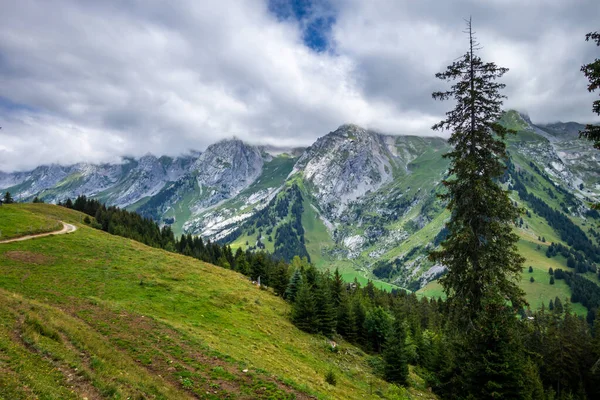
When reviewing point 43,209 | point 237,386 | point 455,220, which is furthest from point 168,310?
point 43,209

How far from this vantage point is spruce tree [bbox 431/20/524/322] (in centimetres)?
2147

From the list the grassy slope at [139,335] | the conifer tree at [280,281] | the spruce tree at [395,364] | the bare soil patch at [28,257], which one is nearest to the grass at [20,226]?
the grassy slope at [139,335]

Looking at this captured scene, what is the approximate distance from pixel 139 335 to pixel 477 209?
84.4ft

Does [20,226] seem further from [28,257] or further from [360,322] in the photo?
[360,322]

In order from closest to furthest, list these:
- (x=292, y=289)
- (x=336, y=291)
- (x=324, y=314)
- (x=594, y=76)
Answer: (x=594, y=76) → (x=324, y=314) → (x=292, y=289) → (x=336, y=291)

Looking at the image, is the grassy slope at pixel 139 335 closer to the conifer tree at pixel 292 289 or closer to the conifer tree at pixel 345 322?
the conifer tree at pixel 345 322

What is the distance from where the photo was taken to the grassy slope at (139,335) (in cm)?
1434

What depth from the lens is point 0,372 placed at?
1144 centimetres

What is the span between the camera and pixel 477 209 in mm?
22297

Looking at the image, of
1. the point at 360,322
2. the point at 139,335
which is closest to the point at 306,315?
the point at 360,322

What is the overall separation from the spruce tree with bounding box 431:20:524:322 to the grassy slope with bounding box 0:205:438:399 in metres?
12.6

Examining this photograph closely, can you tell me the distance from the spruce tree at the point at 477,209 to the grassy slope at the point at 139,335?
12.6 m

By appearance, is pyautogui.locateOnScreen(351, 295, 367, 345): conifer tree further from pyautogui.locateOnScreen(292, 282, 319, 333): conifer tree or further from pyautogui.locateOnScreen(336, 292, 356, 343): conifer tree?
pyautogui.locateOnScreen(292, 282, 319, 333): conifer tree

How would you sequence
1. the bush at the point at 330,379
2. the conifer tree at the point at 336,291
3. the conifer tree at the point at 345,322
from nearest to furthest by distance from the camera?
the bush at the point at 330,379 < the conifer tree at the point at 345,322 < the conifer tree at the point at 336,291
